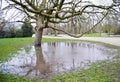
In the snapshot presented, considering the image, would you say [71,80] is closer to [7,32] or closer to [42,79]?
[42,79]

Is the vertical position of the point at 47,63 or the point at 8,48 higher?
the point at 47,63

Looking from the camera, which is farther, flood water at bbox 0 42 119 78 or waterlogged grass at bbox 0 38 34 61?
waterlogged grass at bbox 0 38 34 61

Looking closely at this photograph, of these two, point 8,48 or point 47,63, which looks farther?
point 8,48

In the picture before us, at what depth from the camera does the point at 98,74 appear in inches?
259

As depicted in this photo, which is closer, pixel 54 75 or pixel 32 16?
pixel 54 75

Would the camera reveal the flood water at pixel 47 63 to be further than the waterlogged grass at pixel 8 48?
No

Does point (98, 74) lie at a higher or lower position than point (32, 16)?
A: lower

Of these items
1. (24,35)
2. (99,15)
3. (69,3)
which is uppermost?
(69,3)

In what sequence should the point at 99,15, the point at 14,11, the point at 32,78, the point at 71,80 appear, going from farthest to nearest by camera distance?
the point at 14,11 < the point at 99,15 < the point at 32,78 < the point at 71,80

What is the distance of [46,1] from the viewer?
61.7 feet

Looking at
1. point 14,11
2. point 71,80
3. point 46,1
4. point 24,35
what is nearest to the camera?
point 71,80

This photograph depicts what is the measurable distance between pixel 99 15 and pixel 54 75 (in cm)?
1027

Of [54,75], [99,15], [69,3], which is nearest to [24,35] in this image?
[69,3]

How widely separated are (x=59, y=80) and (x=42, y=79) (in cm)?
A: 57
